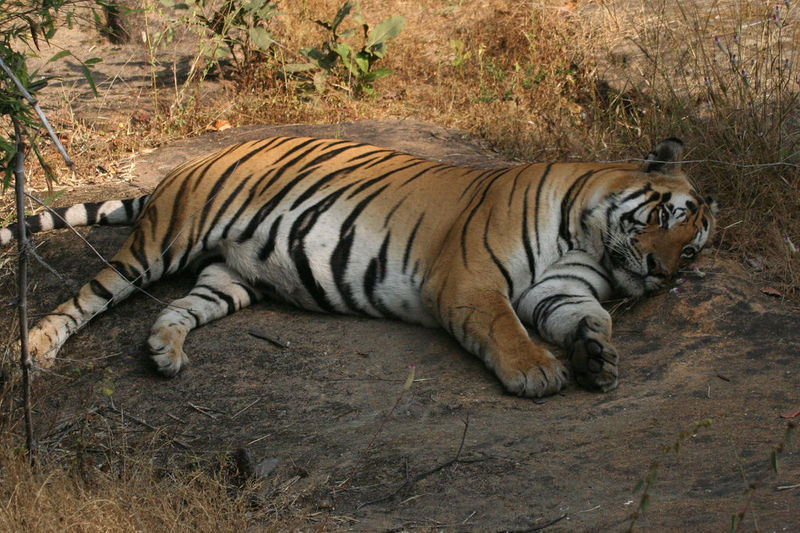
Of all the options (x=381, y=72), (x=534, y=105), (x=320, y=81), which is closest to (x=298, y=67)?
(x=320, y=81)

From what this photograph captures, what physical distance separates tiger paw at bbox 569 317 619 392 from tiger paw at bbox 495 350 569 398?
8cm

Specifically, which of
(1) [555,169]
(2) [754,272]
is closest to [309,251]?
(1) [555,169]

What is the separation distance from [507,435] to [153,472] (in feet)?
4.08

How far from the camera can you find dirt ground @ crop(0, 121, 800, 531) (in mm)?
2484

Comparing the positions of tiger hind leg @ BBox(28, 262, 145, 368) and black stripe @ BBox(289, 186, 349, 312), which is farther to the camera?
black stripe @ BBox(289, 186, 349, 312)

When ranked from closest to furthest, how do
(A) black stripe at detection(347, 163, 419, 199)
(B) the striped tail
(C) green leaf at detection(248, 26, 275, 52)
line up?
(A) black stripe at detection(347, 163, 419, 199) → (B) the striped tail → (C) green leaf at detection(248, 26, 275, 52)

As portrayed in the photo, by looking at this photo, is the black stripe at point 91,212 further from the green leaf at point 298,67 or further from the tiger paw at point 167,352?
the green leaf at point 298,67

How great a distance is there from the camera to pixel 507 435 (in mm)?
2990

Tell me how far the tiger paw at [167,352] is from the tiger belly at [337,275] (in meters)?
0.67

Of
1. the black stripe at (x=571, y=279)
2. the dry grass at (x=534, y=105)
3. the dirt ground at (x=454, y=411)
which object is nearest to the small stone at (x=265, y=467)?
the dirt ground at (x=454, y=411)

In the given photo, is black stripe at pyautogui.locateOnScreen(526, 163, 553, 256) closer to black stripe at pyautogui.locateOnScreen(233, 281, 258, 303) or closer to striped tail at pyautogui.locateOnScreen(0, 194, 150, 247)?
black stripe at pyautogui.locateOnScreen(233, 281, 258, 303)

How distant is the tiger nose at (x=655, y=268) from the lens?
377cm

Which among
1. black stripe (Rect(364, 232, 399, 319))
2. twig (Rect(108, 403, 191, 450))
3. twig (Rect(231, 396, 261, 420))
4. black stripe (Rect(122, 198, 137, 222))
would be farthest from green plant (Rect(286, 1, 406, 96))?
twig (Rect(108, 403, 191, 450))

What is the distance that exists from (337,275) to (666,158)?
67.5 inches
